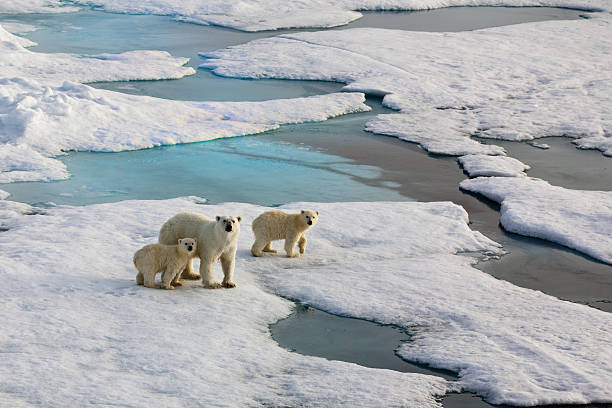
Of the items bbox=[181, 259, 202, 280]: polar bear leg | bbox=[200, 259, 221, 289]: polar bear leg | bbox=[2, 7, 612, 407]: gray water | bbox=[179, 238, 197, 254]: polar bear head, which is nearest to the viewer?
bbox=[179, 238, 197, 254]: polar bear head

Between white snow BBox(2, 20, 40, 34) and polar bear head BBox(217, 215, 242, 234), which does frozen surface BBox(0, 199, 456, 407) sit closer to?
polar bear head BBox(217, 215, 242, 234)

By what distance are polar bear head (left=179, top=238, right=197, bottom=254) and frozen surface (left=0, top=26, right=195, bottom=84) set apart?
13.9m

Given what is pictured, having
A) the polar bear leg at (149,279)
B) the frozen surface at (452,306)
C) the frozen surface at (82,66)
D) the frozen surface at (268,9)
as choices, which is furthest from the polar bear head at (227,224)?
the frozen surface at (268,9)

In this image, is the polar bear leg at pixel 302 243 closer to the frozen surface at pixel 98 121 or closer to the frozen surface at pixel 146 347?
the frozen surface at pixel 146 347

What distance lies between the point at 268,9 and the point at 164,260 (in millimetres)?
27191

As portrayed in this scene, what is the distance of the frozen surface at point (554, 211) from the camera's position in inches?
464

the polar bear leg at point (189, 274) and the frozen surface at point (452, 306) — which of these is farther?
the polar bear leg at point (189, 274)

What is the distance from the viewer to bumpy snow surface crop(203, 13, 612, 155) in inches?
736

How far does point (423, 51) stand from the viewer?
85.7ft

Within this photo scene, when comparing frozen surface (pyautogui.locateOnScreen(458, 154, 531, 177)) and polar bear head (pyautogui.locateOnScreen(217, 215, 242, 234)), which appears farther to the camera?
frozen surface (pyautogui.locateOnScreen(458, 154, 531, 177))

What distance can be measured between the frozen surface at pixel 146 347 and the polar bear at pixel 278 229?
322 millimetres

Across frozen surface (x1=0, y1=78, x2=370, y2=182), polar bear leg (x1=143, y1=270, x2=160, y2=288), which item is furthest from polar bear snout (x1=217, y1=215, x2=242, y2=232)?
frozen surface (x1=0, y1=78, x2=370, y2=182)

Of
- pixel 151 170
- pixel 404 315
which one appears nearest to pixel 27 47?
pixel 151 170

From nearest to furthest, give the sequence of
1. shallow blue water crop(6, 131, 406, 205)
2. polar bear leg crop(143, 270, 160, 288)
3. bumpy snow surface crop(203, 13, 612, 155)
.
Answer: polar bear leg crop(143, 270, 160, 288) → shallow blue water crop(6, 131, 406, 205) → bumpy snow surface crop(203, 13, 612, 155)
